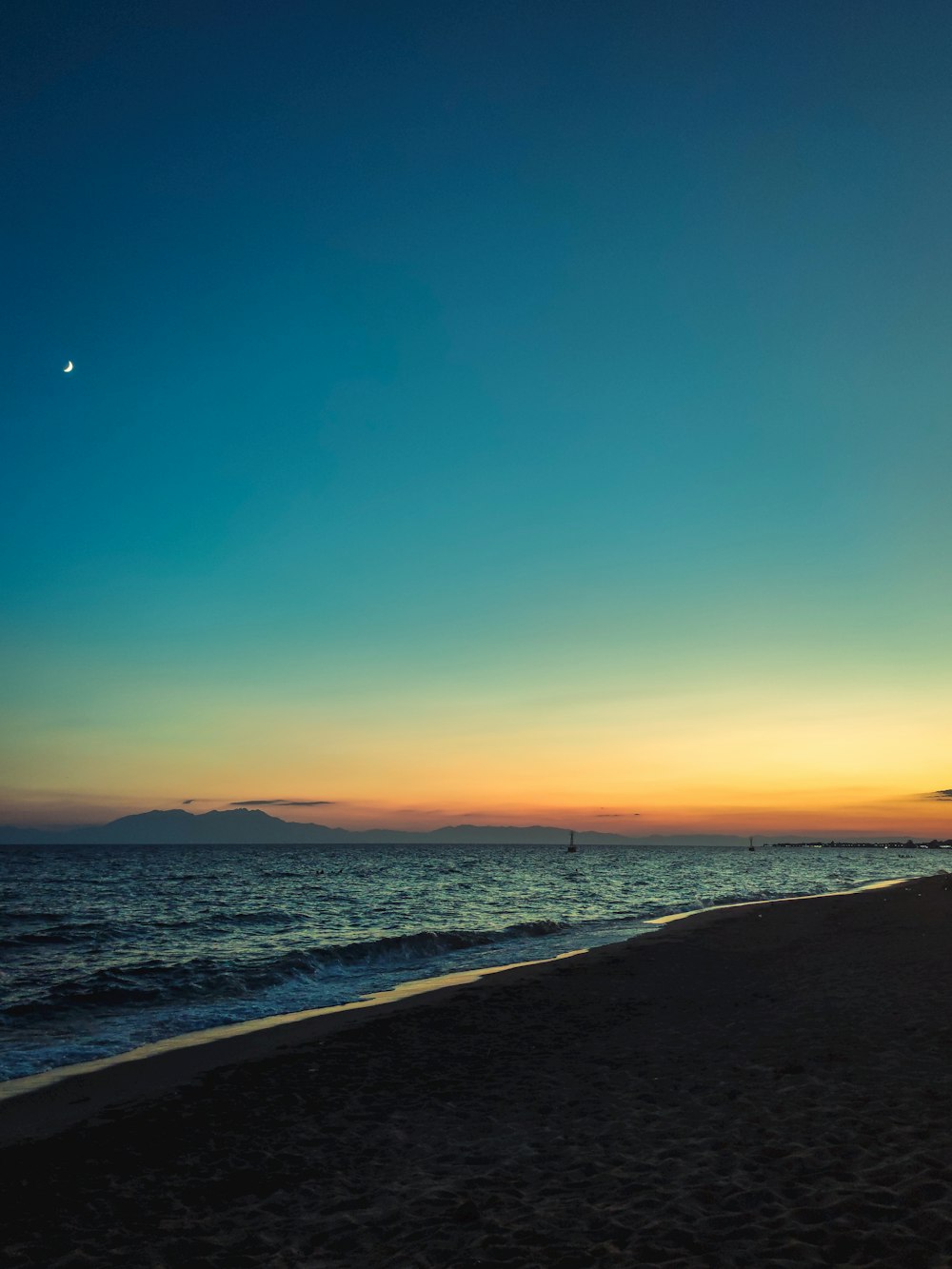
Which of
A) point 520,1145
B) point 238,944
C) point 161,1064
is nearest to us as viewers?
point 520,1145

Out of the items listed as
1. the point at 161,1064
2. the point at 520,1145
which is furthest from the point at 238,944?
the point at 520,1145

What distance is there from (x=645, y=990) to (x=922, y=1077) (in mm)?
9464

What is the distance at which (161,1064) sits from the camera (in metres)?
14.4

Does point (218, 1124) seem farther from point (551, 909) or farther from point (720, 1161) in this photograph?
point (551, 909)

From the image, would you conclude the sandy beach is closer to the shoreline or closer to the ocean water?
the shoreline

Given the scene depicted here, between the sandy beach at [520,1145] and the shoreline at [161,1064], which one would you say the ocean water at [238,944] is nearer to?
the shoreline at [161,1064]

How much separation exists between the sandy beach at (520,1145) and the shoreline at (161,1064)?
0.10 metres

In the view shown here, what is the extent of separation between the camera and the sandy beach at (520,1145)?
23.0 feet

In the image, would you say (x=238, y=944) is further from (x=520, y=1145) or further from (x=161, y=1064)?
(x=520, y=1145)

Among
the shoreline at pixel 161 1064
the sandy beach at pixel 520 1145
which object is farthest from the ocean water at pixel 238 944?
the sandy beach at pixel 520 1145

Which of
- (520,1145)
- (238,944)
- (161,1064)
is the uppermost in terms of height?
(520,1145)


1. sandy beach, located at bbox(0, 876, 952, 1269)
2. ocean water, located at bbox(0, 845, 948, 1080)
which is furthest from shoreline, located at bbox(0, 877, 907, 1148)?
ocean water, located at bbox(0, 845, 948, 1080)

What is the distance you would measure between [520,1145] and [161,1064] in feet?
27.3

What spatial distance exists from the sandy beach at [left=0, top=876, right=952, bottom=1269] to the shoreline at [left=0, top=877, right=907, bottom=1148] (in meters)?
0.10
